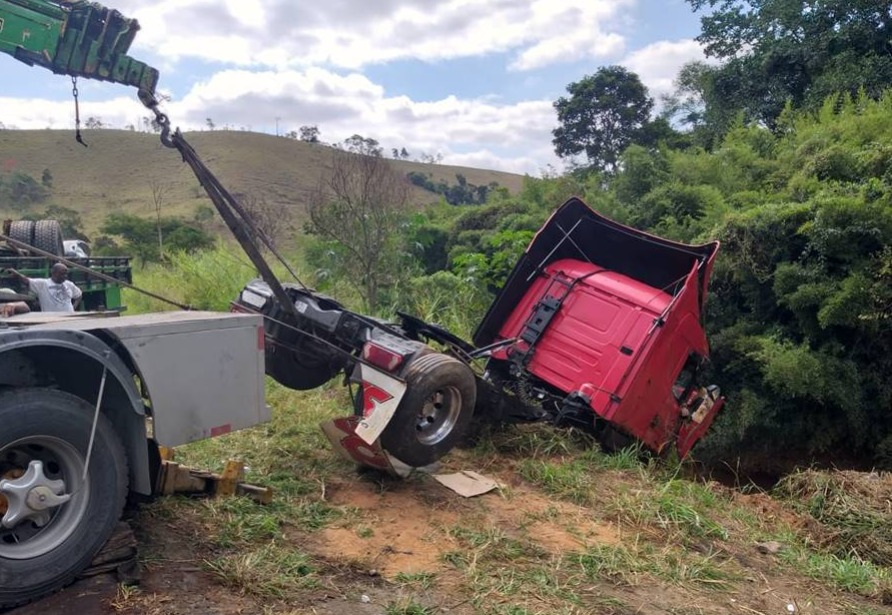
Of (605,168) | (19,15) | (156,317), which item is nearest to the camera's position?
(156,317)

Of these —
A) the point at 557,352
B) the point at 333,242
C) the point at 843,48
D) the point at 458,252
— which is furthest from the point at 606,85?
the point at 557,352

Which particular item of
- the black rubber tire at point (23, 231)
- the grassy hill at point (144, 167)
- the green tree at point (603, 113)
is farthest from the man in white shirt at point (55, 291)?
the grassy hill at point (144, 167)

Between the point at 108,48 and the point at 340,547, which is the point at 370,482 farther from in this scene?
the point at 108,48

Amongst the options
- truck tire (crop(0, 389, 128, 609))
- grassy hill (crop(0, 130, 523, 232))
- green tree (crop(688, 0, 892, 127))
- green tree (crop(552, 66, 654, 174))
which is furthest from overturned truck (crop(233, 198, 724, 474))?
grassy hill (crop(0, 130, 523, 232))

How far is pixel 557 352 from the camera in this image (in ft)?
22.8

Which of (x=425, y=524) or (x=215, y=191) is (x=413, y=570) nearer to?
(x=425, y=524)

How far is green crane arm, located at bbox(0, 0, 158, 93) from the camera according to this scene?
501cm

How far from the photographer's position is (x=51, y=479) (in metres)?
3.19

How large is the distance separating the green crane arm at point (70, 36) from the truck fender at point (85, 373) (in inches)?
92.9

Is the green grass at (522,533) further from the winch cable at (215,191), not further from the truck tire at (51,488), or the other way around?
the winch cable at (215,191)

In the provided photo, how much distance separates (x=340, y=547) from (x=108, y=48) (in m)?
3.63

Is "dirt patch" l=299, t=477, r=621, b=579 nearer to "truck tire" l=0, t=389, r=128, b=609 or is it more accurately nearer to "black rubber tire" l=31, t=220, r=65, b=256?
"truck tire" l=0, t=389, r=128, b=609

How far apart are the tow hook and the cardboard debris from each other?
8.84 feet

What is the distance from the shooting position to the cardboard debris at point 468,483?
5.19 meters
